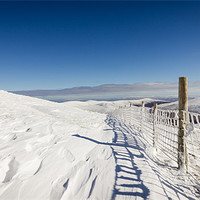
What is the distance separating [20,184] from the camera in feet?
7.14

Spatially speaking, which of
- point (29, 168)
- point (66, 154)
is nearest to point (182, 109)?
point (66, 154)

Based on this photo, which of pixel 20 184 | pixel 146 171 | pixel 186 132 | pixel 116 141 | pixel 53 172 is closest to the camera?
pixel 20 184

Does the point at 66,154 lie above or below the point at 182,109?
below

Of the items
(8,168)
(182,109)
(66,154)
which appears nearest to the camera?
(8,168)

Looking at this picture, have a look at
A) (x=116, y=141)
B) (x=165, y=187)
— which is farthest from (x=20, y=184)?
(x=116, y=141)

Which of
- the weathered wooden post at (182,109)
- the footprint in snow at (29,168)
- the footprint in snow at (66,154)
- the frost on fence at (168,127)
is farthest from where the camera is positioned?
the frost on fence at (168,127)

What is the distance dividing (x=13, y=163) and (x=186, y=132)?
4.21 m

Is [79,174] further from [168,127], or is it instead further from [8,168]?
[168,127]

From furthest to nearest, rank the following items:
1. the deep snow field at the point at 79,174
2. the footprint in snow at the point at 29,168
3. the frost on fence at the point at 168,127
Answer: the frost on fence at the point at 168,127, the footprint in snow at the point at 29,168, the deep snow field at the point at 79,174

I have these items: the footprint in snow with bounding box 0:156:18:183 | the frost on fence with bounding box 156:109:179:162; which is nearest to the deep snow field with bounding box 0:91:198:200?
the footprint in snow with bounding box 0:156:18:183

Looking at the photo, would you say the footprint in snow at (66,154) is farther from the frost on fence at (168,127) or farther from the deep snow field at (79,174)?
the frost on fence at (168,127)

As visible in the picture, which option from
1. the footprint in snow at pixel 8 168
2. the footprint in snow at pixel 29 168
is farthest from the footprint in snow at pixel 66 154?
the footprint in snow at pixel 8 168

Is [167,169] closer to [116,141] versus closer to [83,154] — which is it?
[116,141]

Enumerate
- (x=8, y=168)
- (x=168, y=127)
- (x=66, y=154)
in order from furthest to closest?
(x=168, y=127), (x=66, y=154), (x=8, y=168)
